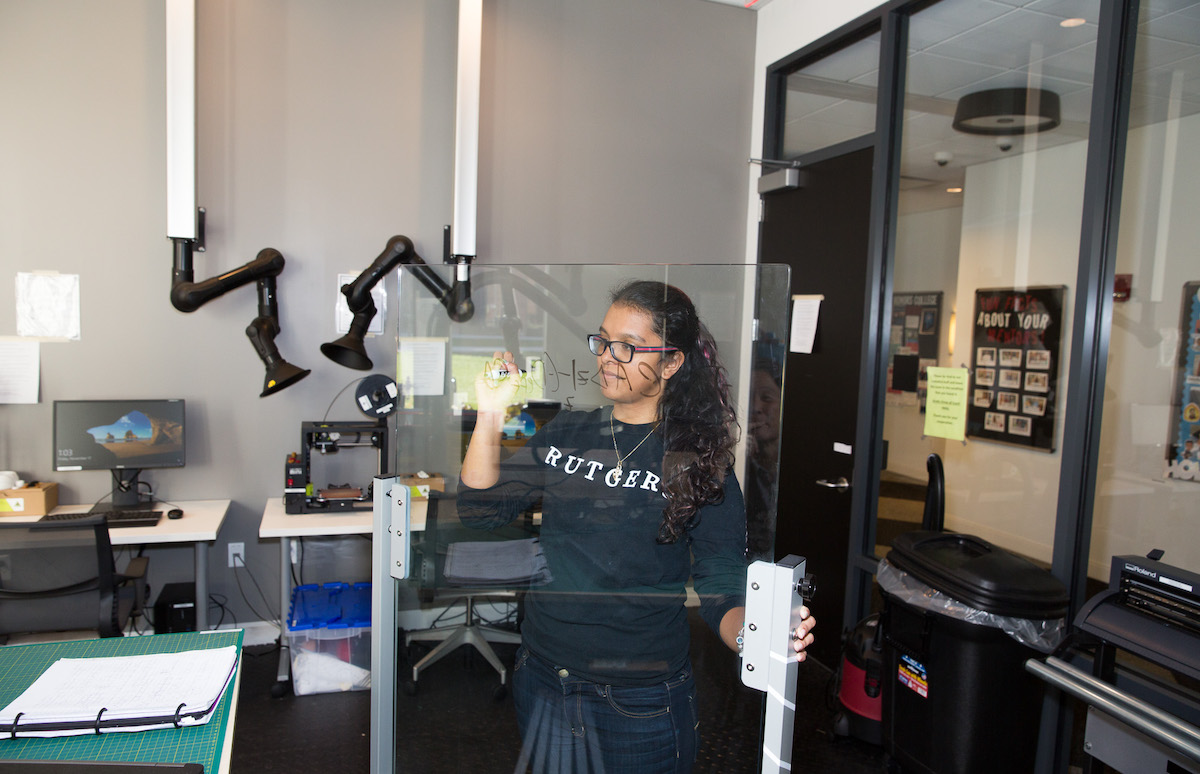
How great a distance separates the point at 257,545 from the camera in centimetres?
333

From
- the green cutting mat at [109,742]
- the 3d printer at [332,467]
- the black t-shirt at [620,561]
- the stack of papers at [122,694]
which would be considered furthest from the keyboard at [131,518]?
the black t-shirt at [620,561]

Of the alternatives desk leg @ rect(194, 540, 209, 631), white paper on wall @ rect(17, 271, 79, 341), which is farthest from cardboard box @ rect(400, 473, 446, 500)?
white paper on wall @ rect(17, 271, 79, 341)

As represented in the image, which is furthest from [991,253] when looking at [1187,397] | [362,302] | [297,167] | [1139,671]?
[297,167]

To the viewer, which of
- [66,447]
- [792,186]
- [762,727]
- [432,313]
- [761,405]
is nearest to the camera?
[762,727]

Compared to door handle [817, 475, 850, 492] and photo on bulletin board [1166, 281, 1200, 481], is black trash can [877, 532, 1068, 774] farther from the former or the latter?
door handle [817, 475, 850, 492]

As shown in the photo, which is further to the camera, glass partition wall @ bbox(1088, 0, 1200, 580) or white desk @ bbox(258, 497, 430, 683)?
white desk @ bbox(258, 497, 430, 683)

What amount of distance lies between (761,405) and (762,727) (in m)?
0.55

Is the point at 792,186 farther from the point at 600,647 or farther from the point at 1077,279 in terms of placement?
the point at 600,647

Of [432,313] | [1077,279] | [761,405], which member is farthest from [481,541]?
[1077,279]

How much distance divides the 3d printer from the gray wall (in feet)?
0.64

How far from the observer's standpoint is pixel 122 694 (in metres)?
1.21

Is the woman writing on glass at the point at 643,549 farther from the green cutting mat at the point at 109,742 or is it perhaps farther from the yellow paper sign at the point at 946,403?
the yellow paper sign at the point at 946,403

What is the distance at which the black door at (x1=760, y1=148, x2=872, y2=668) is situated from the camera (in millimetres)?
3141

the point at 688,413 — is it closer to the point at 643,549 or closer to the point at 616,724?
the point at 643,549
